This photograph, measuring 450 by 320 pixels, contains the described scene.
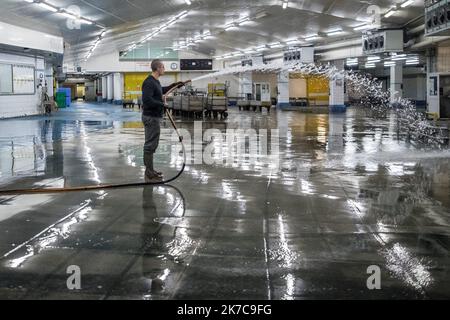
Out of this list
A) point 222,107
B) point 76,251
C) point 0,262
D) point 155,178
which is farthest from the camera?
point 222,107

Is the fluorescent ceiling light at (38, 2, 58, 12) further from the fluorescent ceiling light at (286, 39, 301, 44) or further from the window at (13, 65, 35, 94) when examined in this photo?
the fluorescent ceiling light at (286, 39, 301, 44)

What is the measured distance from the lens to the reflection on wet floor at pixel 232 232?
13.3 ft

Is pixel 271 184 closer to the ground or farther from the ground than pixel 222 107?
closer to the ground

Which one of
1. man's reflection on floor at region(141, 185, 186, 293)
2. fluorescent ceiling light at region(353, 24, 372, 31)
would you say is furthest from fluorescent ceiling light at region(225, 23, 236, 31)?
man's reflection on floor at region(141, 185, 186, 293)

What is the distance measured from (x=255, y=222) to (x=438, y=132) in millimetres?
12895

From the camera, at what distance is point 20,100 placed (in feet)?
99.1

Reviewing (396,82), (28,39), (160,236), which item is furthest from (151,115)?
(396,82)

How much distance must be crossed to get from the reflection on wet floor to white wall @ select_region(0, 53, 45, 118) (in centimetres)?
1919

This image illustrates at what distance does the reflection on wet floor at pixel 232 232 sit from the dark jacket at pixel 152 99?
1.17 meters

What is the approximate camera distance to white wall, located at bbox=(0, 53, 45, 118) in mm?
28188

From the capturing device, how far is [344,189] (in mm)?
8070

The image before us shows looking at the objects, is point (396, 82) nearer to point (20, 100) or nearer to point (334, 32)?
point (334, 32)
